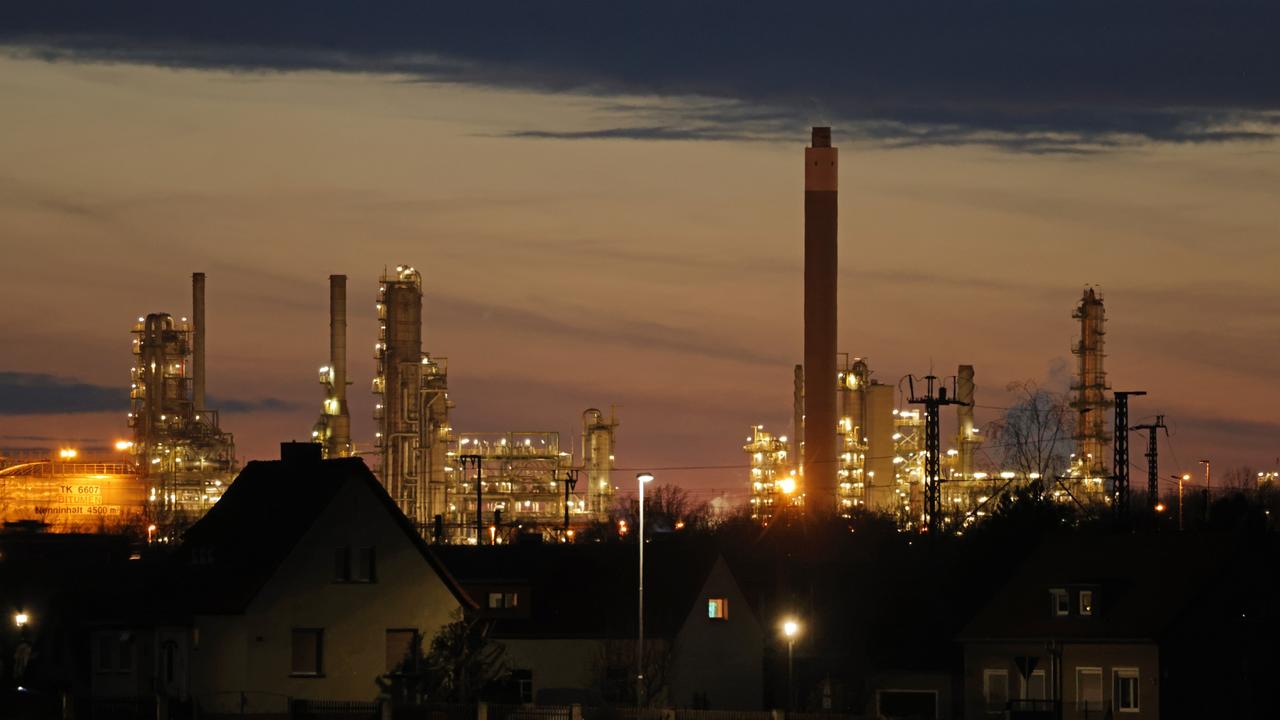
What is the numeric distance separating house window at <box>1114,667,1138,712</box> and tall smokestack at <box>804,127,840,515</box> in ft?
173

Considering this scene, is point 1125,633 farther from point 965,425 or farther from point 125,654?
point 965,425

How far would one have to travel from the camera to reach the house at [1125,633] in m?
53.7

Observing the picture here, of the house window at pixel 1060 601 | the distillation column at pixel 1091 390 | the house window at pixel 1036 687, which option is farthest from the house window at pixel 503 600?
the distillation column at pixel 1091 390

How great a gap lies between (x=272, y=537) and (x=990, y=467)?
94.1m

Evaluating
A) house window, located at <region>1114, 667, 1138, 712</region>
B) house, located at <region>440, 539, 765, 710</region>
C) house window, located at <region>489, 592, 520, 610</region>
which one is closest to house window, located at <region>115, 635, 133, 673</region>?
house, located at <region>440, 539, 765, 710</region>

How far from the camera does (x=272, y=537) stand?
48.1 metres

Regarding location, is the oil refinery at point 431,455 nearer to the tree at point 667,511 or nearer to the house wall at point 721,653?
the tree at point 667,511

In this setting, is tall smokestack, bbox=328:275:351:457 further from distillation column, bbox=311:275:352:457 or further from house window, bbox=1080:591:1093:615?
house window, bbox=1080:591:1093:615

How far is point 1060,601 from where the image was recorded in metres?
Answer: 56.4

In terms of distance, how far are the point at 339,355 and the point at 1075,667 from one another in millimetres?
100201

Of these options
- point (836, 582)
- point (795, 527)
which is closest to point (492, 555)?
point (836, 582)

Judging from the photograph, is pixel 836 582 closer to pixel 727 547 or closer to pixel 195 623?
pixel 727 547

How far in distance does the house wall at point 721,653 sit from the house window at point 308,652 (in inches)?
568

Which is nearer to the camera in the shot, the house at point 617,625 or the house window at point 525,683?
the house at point 617,625
